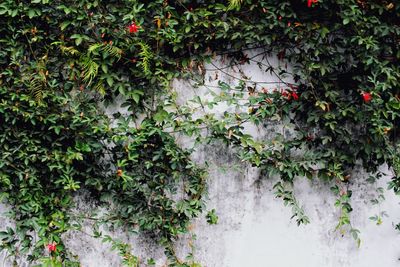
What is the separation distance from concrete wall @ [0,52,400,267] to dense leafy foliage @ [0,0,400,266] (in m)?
0.11

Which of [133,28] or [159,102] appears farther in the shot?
[159,102]

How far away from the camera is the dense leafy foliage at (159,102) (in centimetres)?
362

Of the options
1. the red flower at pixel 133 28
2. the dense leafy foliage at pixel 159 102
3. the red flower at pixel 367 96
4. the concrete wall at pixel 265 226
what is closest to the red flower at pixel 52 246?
the dense leafy foliage at pixel 159 102

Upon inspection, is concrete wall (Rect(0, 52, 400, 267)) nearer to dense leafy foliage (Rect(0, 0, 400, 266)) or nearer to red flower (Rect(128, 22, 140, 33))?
dense leafy foliage (Rect(0, 0, 400, 266))

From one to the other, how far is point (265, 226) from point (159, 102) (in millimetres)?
1270

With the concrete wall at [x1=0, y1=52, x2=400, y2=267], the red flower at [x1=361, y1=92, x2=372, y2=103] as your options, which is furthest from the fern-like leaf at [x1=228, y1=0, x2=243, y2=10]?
the red flower at [x1=361, y1=92, x2=372, y2=103]

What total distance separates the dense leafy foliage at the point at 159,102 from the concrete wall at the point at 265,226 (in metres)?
0.11

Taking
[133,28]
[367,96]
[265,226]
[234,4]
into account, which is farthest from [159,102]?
[367,96]

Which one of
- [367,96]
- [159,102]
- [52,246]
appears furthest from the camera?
[159,102]

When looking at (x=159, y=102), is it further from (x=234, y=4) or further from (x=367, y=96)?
(x=367, y=96)

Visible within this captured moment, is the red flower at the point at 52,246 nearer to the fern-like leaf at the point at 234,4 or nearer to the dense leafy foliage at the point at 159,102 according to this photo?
the dense leafy foliage at the point at 159,102

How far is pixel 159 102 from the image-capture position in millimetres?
3805

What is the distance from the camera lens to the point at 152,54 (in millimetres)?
3693

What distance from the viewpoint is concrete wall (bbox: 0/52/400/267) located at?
3840 millimetres
